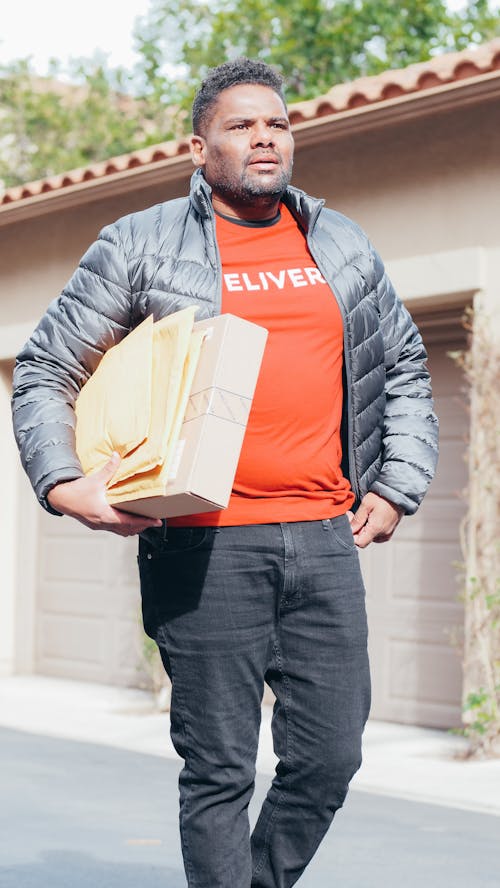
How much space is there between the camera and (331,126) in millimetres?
8938

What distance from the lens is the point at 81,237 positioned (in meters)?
11.9

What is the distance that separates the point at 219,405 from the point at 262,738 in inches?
234

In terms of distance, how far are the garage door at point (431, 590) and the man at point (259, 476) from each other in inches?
209

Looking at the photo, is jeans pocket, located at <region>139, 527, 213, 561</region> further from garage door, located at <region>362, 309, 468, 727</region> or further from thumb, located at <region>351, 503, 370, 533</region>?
garage door, located at <region>362, 309, 468, 727</region>

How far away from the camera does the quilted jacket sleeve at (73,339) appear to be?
3361 millimetres

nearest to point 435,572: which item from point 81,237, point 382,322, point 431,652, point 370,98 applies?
point 431,652

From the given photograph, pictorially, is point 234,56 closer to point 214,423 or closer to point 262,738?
point 262,738

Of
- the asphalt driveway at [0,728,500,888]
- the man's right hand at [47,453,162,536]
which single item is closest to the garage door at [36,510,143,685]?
the asphalt driveway at [0,728,500,888]

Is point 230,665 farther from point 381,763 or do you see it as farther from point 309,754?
point 381,763

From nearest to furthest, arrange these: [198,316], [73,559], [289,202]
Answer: [198,316] → [289,202] → [73,559]

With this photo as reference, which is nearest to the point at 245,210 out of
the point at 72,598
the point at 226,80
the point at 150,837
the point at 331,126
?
the point at 226,80

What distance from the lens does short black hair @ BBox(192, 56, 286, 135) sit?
3.52 meters

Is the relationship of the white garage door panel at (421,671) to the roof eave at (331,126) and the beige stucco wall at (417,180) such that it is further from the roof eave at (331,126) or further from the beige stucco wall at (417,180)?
the roof eave at (331,126)

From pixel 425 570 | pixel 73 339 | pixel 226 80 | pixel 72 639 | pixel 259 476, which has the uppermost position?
pixel 226 80
